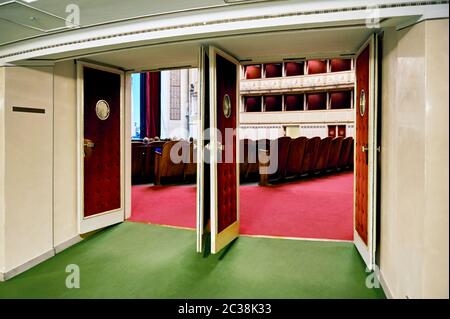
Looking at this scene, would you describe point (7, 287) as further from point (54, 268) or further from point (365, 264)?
point (365, 264)

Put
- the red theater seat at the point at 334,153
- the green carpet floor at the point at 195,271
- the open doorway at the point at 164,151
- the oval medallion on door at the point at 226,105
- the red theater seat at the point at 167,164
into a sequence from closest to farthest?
1. the green carpet floor at the point at 195,271
2. the oval medallion on door at the point at 226,105
3. the open doorway at the point at 164,151
4. the red theater seat at the point at 167,164
5. the red theater seat at the point at 334,153

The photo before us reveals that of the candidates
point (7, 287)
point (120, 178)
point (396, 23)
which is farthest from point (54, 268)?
point (396, 23)

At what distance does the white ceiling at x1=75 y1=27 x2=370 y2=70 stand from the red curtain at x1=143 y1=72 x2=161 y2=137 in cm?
612

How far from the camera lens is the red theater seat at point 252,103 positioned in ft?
36.2

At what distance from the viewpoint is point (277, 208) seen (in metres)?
3.46

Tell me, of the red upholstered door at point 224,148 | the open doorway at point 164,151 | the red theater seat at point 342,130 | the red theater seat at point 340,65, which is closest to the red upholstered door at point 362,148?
the red upholstered door at point 224,148

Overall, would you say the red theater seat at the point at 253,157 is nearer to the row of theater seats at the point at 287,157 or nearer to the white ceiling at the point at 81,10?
the row of theater seats at the point at 287,157

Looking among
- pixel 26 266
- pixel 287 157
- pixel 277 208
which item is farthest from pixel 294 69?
pixel 26 266

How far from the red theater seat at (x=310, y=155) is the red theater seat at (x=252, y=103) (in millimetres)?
5800

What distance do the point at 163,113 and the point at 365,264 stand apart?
8.21 m
